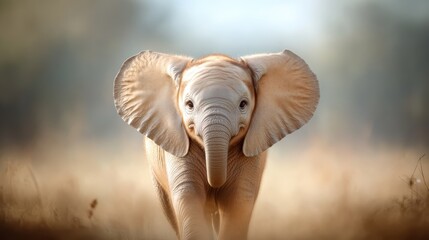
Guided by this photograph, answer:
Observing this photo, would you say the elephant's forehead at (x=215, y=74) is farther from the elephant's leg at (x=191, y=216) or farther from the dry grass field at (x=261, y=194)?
the dry grass field at (x=261, y=194)

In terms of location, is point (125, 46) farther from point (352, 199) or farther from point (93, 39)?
point (352, 199)

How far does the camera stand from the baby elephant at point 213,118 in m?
5.08

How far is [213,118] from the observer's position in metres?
4.98

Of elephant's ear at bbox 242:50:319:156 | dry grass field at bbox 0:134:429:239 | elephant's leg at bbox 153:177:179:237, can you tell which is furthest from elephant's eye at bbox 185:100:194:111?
dry grass field at bbox 0:134:429:239

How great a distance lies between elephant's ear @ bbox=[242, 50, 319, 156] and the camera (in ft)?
17.7

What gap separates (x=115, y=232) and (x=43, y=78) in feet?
5.38

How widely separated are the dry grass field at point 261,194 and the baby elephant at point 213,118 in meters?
2.04

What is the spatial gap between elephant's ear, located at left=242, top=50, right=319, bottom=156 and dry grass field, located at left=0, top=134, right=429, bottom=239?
2062mm

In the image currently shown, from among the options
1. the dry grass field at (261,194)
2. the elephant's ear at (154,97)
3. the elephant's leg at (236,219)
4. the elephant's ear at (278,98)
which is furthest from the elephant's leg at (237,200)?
the dry grass field at (261,194)

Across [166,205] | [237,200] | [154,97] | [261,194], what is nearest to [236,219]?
[237,200]

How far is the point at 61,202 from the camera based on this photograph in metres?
7.97

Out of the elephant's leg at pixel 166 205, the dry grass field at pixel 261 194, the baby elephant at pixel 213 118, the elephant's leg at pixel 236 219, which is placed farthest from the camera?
the dry grass field at pixel 261 194

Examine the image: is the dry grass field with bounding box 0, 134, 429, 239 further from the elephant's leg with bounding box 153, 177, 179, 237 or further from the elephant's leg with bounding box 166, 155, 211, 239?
the elephant's leg with bounding box 166, 155, 211, 239

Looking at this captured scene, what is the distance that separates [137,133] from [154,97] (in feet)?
10.2
